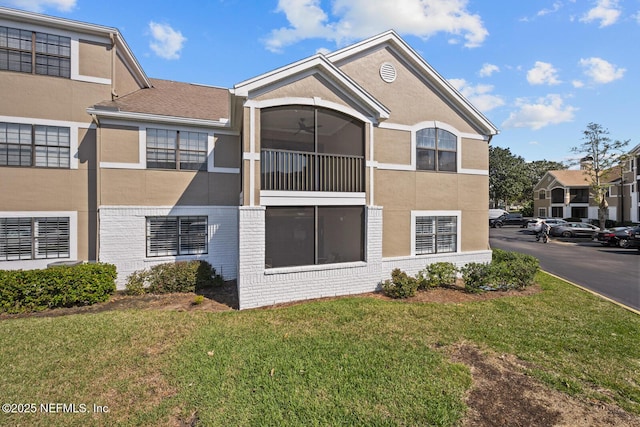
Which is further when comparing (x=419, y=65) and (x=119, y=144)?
(x=419, y=65)

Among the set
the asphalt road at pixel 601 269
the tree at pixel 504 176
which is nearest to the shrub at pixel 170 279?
the asphalt road at pixel 601 269

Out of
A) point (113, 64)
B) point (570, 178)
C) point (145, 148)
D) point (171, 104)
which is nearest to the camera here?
point (145, 148)

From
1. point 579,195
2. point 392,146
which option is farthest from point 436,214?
point 579,195

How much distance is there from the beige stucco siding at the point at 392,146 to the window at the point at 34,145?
446 inches

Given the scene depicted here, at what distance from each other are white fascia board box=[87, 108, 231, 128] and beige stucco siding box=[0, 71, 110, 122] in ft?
2.78

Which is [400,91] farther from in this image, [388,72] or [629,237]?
[629,237]

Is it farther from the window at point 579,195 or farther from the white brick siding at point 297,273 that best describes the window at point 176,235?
the window at point 579,195

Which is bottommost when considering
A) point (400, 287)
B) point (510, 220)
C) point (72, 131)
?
point (400, 287)

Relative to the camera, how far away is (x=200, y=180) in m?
11.4

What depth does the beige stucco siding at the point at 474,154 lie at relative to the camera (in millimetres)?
12234

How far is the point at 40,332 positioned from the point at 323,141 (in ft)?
34.1

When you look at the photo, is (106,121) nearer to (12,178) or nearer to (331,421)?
(12,178)

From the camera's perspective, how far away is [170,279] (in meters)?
9.94

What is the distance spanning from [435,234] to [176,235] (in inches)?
416
